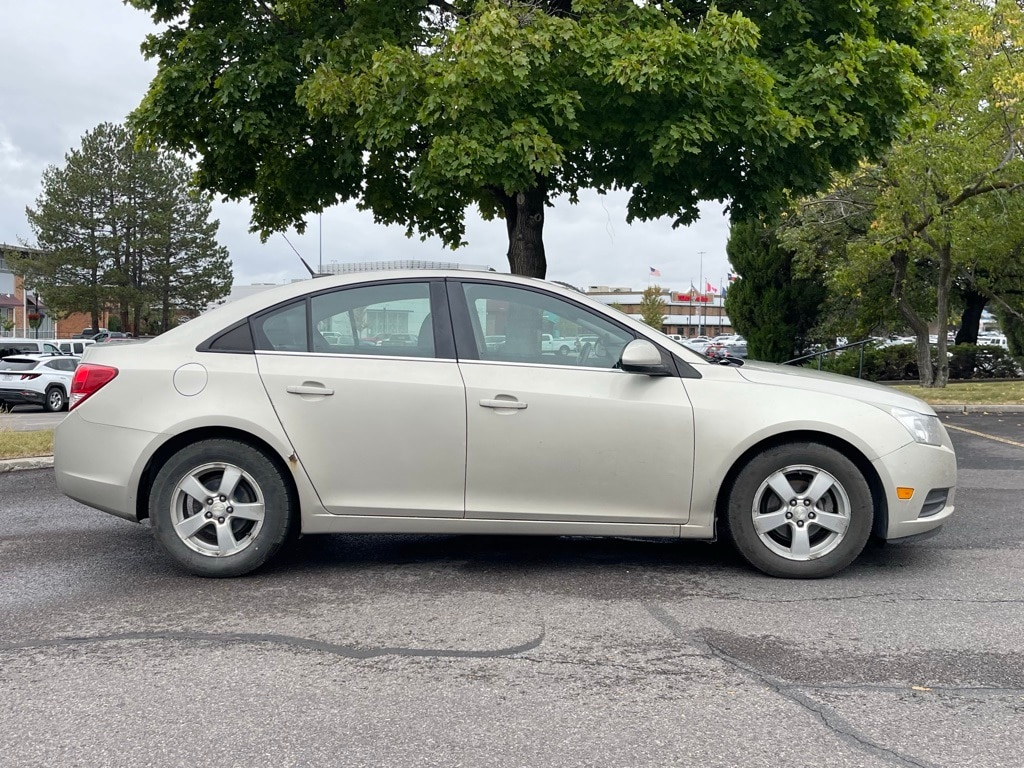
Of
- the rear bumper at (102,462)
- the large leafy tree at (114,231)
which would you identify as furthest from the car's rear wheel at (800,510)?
the large leafy tree at (114,231)

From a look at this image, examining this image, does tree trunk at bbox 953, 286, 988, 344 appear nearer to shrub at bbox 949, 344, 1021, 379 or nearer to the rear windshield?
shrub at bbox 949, 344, 1021, 379

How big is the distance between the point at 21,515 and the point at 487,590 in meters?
3.99

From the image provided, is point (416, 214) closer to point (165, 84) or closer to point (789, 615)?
point (165, 84)

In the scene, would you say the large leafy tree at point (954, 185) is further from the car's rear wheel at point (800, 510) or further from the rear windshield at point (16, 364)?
the rear windshield at point (16, 364)

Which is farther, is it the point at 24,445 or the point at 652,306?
the point at 652,306

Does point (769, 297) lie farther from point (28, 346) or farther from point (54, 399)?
point (28, 346)

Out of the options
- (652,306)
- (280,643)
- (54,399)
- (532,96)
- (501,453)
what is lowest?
(54,399)

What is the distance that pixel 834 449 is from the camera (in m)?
4.84

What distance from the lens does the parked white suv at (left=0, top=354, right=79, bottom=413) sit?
22516 millimetres

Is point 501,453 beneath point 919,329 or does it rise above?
beneath

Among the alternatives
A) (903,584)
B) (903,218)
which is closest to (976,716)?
(903,584)

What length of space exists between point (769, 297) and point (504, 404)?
23.8 m

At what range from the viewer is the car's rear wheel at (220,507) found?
4805 mm

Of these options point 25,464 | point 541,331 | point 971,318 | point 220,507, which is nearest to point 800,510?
point 541,331
